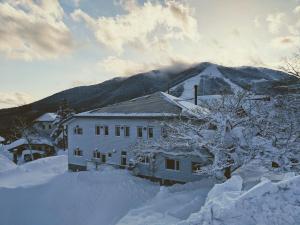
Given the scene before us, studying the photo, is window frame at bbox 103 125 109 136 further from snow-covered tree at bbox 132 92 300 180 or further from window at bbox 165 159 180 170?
snow-covered tree at bbox 132 92 300 180

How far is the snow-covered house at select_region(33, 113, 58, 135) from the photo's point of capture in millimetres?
60719

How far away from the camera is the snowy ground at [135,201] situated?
278 inches

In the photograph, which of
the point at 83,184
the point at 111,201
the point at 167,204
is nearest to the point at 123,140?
the point at 83,184

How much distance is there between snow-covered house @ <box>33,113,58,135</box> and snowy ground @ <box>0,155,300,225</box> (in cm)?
3189

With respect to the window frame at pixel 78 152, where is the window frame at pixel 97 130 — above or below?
above

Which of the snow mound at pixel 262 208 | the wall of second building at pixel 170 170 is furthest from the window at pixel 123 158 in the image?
the snow mound at pixel 262 208

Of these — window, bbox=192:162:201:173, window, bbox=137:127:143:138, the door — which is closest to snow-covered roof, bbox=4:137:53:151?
the door

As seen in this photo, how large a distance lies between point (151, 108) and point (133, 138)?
128 inches

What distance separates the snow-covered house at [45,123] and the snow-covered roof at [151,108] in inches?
1477

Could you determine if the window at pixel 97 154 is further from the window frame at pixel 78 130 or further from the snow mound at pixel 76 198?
the snow mound at pixel 76 198

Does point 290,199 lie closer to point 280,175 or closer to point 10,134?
point 280,175

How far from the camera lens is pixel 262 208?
23.0 feet

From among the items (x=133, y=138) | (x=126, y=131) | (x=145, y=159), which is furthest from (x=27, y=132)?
(x=145, y=159)

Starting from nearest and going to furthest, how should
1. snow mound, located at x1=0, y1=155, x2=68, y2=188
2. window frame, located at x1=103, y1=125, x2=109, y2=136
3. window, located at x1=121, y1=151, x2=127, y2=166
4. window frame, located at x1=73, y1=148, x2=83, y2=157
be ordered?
1. snow mound, located at x1=0, y1=155, x2=68, y2=188
2. window, located at x1=121, y1=151, x2=127, y2=166
3. window frame, located at x1=103, y1=125, x2=109, y2=136
4. window frame, located at x1=73, y1=148, x2=83, y2=157
